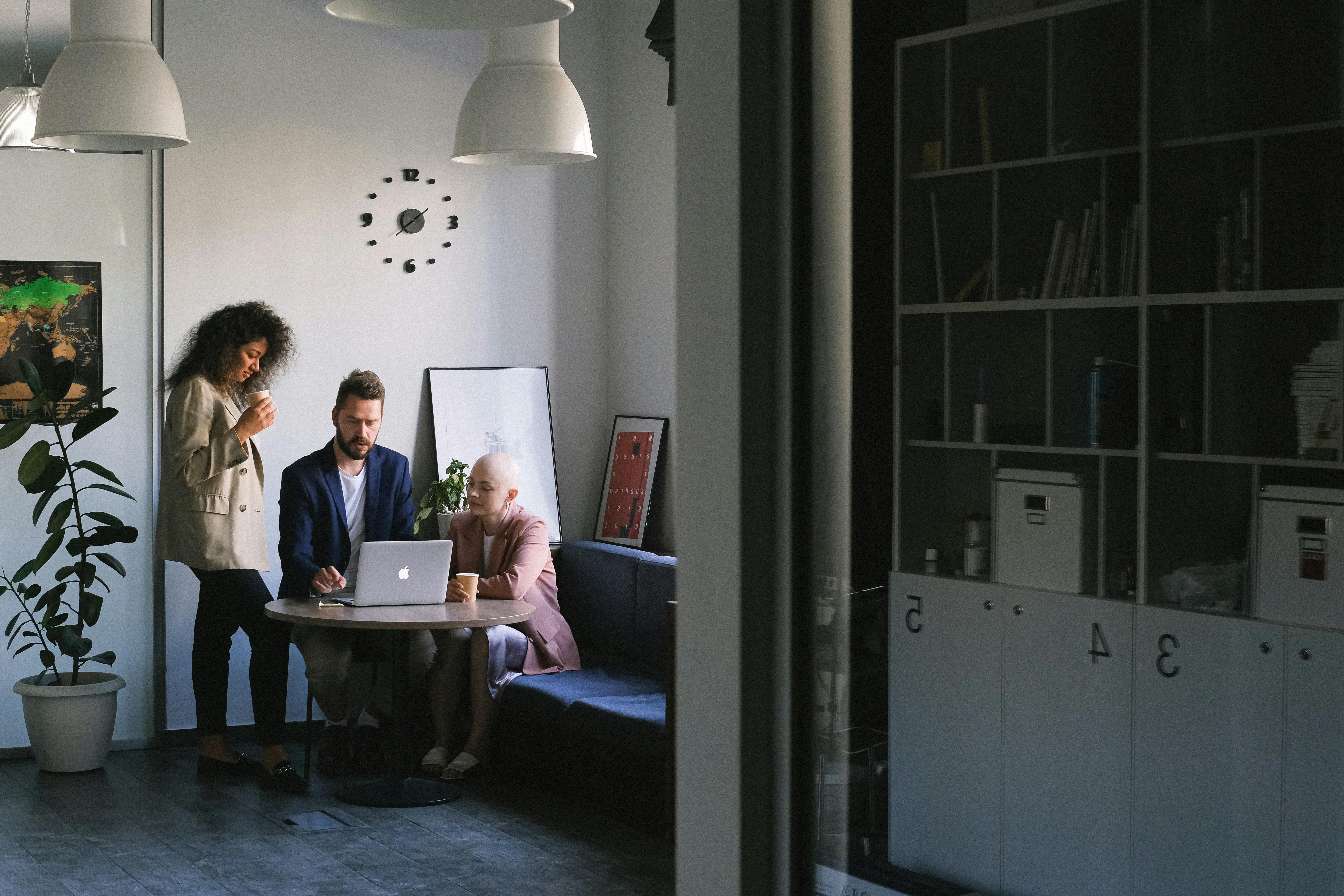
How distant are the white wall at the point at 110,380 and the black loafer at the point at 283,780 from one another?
905 millimetres

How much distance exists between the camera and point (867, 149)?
3.03ft

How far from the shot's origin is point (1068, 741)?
2.77ft

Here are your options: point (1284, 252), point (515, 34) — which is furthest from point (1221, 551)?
point (515, 34)

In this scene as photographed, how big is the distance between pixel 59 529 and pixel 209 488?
0.59 metres

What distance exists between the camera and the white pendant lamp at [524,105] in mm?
3691

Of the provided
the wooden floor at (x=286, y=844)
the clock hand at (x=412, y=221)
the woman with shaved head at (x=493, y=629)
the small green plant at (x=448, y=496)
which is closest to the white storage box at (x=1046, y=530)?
the wooden floor at (x=286, y=844)

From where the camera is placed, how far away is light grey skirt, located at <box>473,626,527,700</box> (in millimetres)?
5582

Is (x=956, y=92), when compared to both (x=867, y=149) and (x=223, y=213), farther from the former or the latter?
(x=223, y=213)

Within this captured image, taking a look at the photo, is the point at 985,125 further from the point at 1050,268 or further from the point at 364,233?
the point at 364,233

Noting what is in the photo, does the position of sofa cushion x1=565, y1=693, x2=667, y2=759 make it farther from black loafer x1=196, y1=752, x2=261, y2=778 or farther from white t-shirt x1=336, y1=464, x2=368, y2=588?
black loafer x1=196, y1=752, x2=261, y2=778

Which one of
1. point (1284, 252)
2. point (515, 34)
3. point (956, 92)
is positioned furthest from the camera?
point (515, 34)

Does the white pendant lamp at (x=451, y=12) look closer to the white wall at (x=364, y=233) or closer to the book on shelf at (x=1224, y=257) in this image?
the book on shelf at (x=1224, y=257)

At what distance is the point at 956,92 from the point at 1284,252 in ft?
0.79

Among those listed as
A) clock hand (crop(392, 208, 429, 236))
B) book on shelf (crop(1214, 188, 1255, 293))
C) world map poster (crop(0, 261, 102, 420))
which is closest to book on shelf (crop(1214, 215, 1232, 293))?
book on shelf (crop(1214, 188, 1255, 293))
